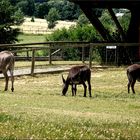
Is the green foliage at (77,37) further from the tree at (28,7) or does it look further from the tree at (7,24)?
the tree at (28,7)

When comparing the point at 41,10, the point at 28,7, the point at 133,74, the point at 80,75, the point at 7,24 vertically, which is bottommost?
the point at 133,74

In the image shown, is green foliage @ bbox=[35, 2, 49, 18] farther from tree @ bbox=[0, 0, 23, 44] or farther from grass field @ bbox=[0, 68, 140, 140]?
grass field @ bbox=[0, 68, 140, 140]

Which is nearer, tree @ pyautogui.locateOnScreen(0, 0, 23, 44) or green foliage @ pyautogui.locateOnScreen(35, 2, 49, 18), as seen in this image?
tree @ pyautogui.locateOnScreen(0, 0, 23, 44)

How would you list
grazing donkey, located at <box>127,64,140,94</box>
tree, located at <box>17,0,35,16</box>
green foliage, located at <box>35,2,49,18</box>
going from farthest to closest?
tree, located at <box>17,0,35,16</box>, green foliage, located at <box>35,2,49,18</box>, grazing donkey, located at <box>127,64,140,94</box>

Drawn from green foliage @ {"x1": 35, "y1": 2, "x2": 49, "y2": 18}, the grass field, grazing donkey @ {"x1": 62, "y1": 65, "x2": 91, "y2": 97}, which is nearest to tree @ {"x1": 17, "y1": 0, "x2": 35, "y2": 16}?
green foliage @ {"x1": 35, "y1": 2, "x2": 49, "y2": 18}

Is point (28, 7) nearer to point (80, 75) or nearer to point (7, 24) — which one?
point (7, 24)

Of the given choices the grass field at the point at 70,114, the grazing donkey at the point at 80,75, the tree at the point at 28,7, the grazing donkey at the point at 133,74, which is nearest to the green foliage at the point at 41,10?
the tree at the point at 28,7

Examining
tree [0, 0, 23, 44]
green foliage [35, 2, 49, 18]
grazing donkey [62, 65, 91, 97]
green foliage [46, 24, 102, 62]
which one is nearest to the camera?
grazing donkey [62, 65, 91, 97]

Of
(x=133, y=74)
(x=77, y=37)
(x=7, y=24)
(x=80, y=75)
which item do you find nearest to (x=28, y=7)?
(x=7, y=24)

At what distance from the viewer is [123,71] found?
3039 centimetres

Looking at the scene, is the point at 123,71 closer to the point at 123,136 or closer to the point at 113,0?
the point at 113,0

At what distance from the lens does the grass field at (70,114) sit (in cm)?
1028

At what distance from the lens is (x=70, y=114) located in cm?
1449

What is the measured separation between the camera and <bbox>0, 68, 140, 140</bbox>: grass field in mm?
10281
